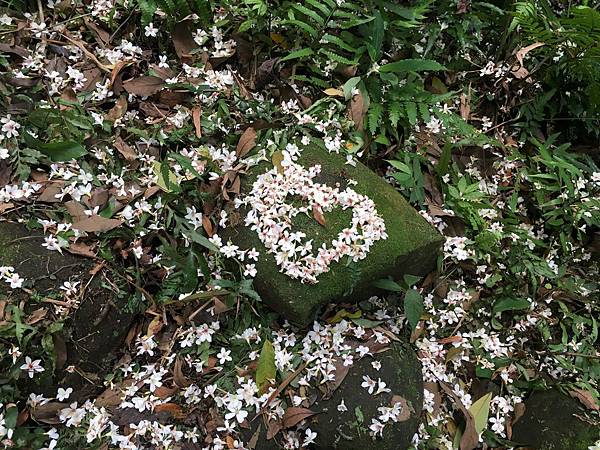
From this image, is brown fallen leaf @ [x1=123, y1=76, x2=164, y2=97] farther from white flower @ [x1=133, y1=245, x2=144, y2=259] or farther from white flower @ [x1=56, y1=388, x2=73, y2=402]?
white flower @ [x1=56, y1=388, x2=73, y2=402]

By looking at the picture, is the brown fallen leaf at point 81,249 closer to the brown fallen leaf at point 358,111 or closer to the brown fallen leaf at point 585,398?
the brown fallen leaf at point 358,111

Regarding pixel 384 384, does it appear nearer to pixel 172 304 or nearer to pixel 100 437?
pixel 172 304

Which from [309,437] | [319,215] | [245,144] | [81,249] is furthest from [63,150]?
[309,437]

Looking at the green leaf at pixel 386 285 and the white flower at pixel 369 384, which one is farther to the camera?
the green leaf at pixel 386 285

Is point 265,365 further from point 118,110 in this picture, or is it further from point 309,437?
point 118,110

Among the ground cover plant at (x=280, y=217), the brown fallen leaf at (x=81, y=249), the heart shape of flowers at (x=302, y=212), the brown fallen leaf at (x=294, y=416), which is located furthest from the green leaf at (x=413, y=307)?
the brown fallen leaf at (x=81, y=249)

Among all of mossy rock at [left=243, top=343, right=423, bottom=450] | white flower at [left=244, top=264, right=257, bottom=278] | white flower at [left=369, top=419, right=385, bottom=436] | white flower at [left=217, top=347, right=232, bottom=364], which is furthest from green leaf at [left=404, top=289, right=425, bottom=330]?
white flower at [left=217, top=347, right=232, bottom=364]
